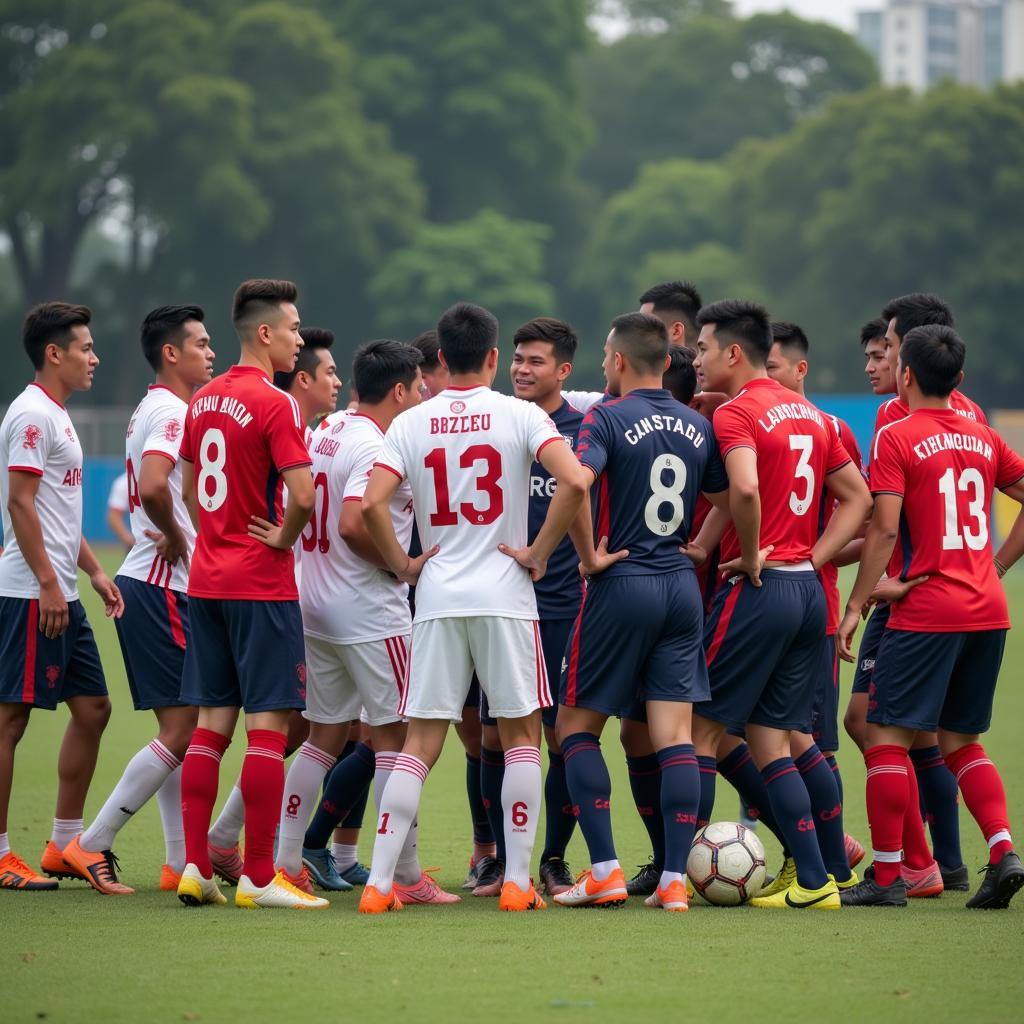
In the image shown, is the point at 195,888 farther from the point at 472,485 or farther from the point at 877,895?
the point at 877,895

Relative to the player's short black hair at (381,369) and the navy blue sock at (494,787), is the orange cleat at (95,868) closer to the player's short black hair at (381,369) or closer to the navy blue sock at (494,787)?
the navy blue sock at (494,787)

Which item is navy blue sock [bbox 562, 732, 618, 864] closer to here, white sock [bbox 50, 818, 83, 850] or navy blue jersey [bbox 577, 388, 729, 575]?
navy blue jersey [bbox 577, 388, 729, 575]

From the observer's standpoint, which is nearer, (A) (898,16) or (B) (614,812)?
(B) (614,812)

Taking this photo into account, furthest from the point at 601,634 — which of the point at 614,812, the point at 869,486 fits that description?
the point at 614,812

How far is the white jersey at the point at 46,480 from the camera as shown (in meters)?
7.68

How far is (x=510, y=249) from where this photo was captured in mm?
54406

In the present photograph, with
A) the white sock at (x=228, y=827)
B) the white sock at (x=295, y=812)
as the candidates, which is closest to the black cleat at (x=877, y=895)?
the white sock at (x=295, y=812)

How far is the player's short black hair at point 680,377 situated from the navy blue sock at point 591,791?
1815 mm

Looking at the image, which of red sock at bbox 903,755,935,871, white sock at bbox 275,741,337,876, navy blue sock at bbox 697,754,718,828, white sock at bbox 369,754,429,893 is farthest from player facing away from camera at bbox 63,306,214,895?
red sock at bbox 903,755,935,871

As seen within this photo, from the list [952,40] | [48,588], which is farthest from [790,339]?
[952,40]

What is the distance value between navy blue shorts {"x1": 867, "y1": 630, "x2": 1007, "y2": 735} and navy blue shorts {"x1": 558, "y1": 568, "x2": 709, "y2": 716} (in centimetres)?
81

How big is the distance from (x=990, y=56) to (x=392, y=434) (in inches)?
5725

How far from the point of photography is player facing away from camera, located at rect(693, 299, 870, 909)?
711 cm

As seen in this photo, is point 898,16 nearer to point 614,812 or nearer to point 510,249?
point 510,249
